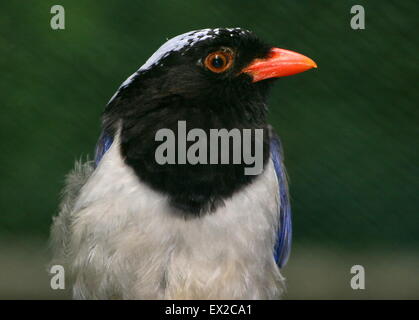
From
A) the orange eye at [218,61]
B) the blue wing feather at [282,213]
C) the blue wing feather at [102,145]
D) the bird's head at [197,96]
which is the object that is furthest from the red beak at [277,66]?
the blue wing feather at [102,145]

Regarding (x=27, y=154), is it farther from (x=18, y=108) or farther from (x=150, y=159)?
(x=150, y=159)

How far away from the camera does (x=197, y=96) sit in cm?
429

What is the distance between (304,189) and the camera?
5.60m

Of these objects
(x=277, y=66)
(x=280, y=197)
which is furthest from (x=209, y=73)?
(x=280, y=197)

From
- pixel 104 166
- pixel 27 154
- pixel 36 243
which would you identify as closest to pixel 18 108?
pixel 27 154

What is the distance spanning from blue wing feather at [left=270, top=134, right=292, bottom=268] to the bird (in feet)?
0.35

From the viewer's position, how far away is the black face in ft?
13.5

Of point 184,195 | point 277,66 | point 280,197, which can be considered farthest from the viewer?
point 280,197

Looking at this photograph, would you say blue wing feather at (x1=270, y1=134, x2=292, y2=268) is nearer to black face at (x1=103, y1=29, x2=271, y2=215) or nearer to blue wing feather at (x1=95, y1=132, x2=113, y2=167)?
black face at (x1=103, y1=29, x2=271, y2=215)

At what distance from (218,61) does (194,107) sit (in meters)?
0.25

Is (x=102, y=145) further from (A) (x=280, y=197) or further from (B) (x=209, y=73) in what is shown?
(A) (x=280, y=197)

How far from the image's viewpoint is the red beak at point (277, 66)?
4395 millimetres

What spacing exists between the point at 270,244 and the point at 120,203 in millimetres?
737

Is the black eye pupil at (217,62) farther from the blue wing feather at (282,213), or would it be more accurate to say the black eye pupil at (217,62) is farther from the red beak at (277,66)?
the blue wing feather at (282,213)
